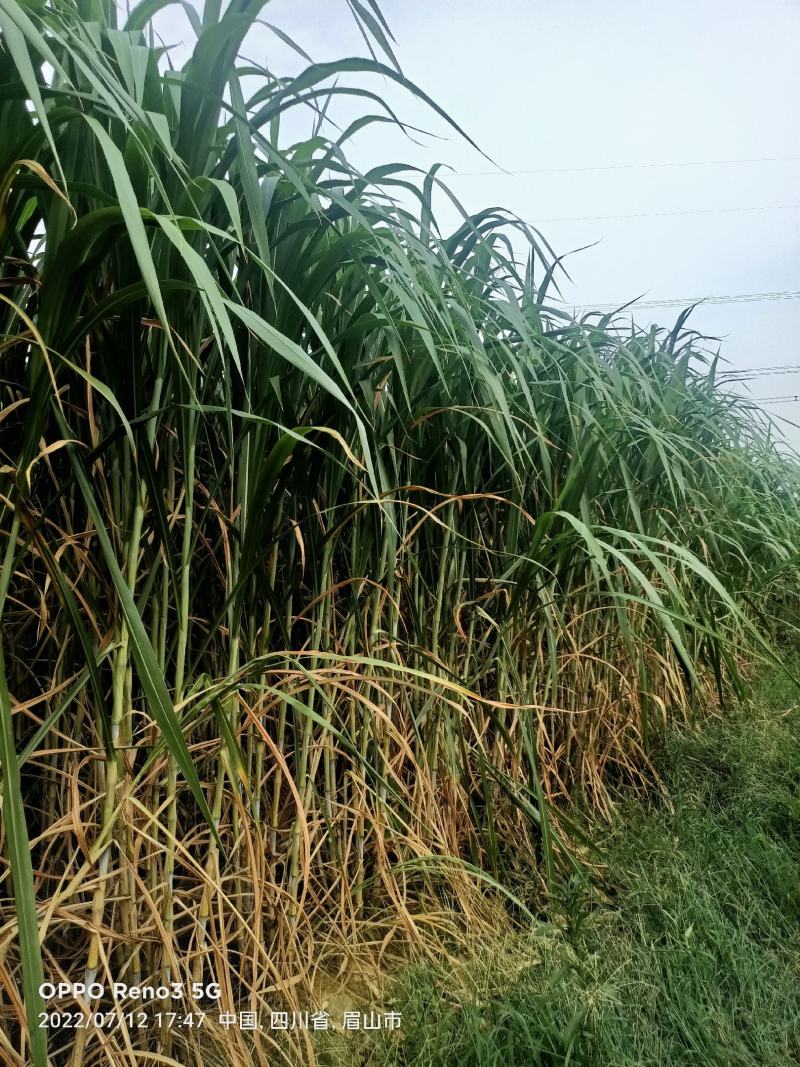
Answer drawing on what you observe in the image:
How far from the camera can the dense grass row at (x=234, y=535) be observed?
1.38 ft

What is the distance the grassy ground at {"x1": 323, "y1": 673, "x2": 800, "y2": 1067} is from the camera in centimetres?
60

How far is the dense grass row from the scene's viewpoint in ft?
1.38

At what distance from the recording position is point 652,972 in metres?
0.71

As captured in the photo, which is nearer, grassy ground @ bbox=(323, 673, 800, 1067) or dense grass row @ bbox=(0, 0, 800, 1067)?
dense grass row @ bbox=(0, 0, 800, 1067)

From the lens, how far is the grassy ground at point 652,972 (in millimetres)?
604

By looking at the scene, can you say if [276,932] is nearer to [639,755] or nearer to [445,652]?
[445,652]

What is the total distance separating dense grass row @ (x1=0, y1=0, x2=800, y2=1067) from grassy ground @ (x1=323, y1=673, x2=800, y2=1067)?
0.07m

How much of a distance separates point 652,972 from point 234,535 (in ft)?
1.83

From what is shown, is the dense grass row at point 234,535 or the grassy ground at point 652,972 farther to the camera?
the grassy ground at point 652,972

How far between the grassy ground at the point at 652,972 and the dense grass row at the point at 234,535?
7 cm

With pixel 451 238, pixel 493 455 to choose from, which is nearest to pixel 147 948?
pixel 493 455

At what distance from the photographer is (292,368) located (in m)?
0.62

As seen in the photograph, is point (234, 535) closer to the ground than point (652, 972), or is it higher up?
higher up

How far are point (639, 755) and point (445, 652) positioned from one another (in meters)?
0.54
